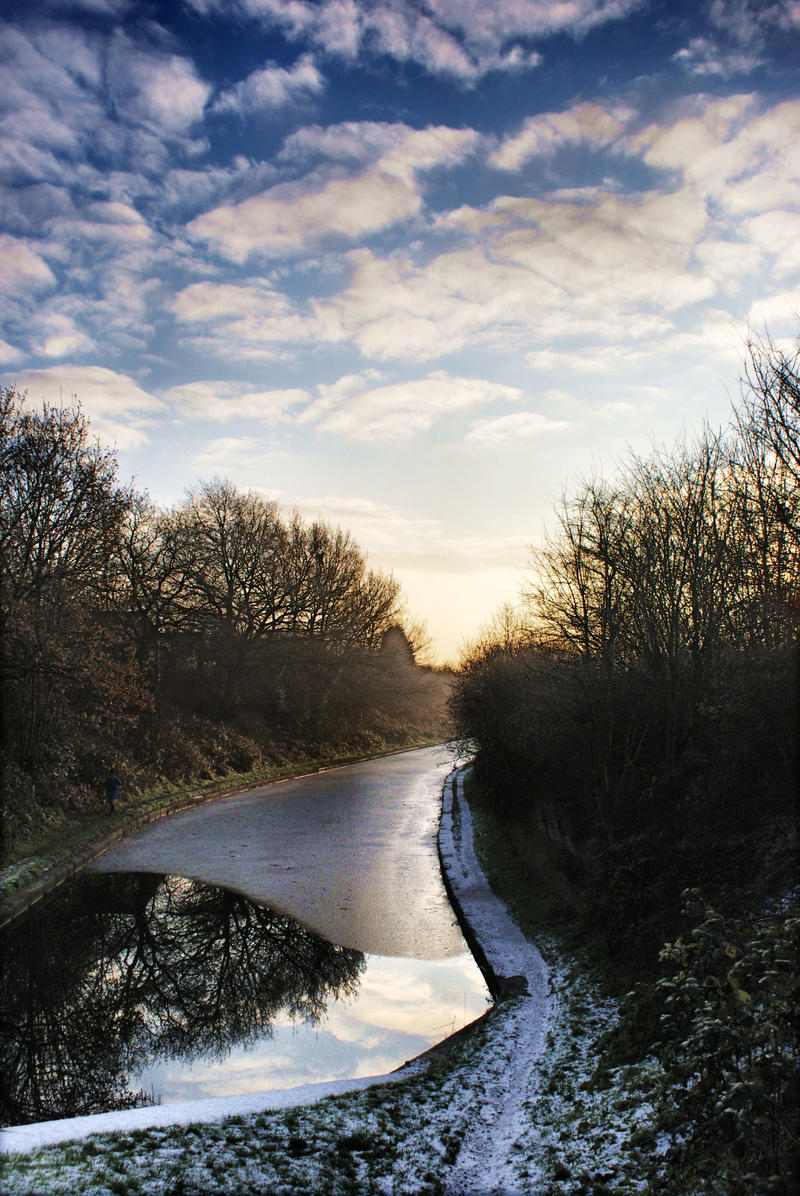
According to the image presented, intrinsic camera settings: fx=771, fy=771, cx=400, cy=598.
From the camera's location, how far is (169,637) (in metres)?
35.6

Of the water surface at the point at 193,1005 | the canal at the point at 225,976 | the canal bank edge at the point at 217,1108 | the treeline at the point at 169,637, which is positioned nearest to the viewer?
the canal bank edge at the point at 217,1108

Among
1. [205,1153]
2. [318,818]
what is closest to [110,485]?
[318,818]

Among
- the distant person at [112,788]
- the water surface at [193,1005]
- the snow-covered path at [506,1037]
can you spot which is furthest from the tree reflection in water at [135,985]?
the distant person at [112,788]

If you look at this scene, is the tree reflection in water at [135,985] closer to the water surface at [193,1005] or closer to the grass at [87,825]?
the water surface at [193,1005]

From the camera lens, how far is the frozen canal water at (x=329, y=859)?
11.3 meters

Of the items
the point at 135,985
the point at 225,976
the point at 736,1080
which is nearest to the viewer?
the point at 736,1080

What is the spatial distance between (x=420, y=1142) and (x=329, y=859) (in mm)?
10713

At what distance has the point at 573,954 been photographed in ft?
29.5

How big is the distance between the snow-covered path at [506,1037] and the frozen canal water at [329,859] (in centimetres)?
44

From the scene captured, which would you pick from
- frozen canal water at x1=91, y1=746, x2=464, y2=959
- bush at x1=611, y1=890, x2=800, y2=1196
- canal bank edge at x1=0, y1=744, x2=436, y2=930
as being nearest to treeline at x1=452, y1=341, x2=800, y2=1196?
bush at x1=611, y1=890, x2=800, y2=1196

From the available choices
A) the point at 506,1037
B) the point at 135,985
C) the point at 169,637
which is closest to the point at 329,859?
the point at 135,985

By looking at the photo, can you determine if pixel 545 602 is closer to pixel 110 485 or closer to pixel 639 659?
pixel 639 659

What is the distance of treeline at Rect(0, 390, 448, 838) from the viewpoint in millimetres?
18297

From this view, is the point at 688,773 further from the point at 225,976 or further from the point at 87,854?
the point at 87,854
